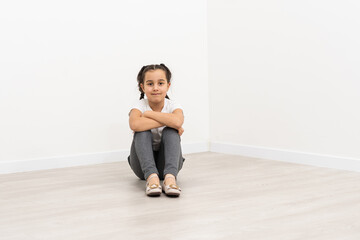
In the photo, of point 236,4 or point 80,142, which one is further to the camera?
point 236,4

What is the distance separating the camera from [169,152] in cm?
249

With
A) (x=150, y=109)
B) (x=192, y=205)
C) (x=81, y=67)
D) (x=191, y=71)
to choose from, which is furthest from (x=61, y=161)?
(x=192, y=205)

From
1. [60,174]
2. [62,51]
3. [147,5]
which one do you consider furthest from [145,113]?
[147,5]

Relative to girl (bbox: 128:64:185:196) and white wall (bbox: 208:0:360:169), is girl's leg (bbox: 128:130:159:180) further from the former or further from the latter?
white wall (bbox: 208:0:360:169)

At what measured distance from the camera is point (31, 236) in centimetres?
180

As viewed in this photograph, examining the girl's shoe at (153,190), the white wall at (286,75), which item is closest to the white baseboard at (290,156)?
the white wall at (286,75)

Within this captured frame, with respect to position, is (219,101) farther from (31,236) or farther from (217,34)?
(31,236)

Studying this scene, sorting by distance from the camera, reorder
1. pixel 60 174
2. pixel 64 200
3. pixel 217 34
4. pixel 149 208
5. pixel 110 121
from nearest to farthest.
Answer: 1. pixel 149 208
2. pixel 64 200
3. pixel 60 174
4. pixel 110 121
5. pixel 217 34

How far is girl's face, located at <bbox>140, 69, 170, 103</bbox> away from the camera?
8.58ft

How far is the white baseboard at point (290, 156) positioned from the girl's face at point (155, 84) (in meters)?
1.10

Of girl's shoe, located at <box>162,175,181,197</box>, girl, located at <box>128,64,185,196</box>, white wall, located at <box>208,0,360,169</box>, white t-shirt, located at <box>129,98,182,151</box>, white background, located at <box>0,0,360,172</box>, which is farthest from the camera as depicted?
white background, located at <box>0,0,360,172</box>

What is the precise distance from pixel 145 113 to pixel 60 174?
0.84 metres

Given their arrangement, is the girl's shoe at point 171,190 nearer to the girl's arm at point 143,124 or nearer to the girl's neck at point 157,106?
the girl's arm at point 143,124

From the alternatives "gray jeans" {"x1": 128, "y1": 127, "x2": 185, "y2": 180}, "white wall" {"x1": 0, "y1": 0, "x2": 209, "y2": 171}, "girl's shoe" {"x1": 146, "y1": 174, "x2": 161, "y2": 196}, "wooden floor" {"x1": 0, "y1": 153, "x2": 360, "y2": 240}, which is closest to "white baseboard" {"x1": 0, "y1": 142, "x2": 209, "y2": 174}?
"white wall" {"x1": 0, "y1": 0, "x2": 209, "y2": 171}
